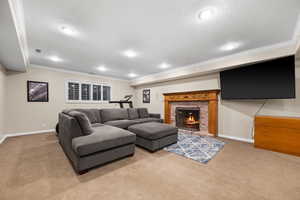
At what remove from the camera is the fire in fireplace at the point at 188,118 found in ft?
15.2

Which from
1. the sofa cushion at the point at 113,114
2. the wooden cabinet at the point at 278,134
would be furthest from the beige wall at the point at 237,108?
the sofa cushion at the point at 113,114

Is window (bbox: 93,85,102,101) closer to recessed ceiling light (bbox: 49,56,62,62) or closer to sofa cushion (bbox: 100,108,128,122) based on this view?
sofa cushion (bbox: 100,108,128,122)

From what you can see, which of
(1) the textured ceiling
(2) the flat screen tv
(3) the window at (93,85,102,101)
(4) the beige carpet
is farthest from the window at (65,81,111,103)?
(2) the flat screen tv

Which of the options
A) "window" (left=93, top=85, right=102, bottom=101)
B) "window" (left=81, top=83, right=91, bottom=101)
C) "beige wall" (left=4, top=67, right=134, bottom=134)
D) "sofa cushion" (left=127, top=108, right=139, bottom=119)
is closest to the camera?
"beige wall" (left=4, top=67, right=134, bottom=134)

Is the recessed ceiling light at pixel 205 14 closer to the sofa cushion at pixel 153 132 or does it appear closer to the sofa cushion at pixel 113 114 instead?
the sofa cushion at pixel 153 132

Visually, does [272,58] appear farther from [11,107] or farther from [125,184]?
[11,107]

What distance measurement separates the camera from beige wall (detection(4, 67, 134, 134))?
3.91 m

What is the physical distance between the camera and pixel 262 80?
3.06 metres

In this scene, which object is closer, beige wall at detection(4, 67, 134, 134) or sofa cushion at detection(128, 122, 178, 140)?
sofa cushion at detection(128, 122, 178, 140)

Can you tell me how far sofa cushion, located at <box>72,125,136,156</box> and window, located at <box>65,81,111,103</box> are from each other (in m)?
3.84

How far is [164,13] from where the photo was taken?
1.85m

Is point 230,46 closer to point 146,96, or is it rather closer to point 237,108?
point 237,108

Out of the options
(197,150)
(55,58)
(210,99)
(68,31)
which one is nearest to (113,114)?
(55,58)

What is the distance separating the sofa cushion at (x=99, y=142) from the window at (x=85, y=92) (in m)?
3.94
